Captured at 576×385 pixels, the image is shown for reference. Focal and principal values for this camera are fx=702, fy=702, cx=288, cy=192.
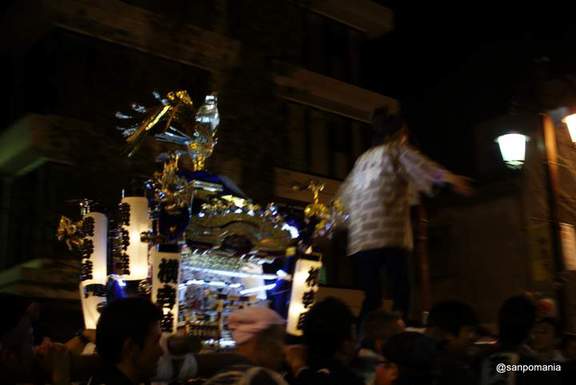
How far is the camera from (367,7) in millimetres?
21875

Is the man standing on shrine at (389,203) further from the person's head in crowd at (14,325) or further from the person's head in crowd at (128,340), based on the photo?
the person's head in crowd at (128,340)

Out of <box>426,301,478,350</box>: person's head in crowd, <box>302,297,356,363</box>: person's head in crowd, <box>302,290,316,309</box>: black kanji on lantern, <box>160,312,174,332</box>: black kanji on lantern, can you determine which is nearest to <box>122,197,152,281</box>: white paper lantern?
<box>160,312,174,332</box>: black kanji on lantern

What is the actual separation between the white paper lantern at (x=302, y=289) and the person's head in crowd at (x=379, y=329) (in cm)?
249

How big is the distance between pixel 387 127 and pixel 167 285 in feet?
9.31

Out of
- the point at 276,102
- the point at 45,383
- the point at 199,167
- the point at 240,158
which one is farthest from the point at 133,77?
the point at 45,383

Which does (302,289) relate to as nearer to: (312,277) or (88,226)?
(312,277)

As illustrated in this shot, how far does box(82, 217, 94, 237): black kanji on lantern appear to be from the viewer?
719 cm

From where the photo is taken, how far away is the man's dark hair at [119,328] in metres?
3.39

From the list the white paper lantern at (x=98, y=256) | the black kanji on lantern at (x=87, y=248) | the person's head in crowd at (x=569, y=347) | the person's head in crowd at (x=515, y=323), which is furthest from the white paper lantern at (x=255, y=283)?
the person's head in crowd at (x=515, y=323)

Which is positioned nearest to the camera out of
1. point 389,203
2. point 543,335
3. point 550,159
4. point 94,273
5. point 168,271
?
point 543,335

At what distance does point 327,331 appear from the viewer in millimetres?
3988

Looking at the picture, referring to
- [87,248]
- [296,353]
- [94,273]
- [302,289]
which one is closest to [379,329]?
[296,353]

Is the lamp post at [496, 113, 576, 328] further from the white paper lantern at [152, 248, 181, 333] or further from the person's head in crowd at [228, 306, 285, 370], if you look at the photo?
the person's head in crowd at [228, 306, 285, 370]

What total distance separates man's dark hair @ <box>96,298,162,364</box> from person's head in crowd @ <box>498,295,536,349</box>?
→ 2452 mm
